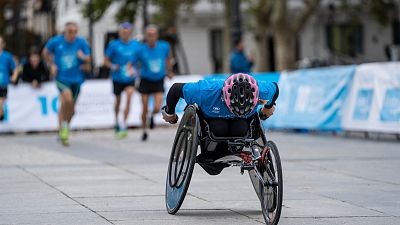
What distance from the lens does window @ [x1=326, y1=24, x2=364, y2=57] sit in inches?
2223

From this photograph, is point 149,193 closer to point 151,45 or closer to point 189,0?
point 151,45

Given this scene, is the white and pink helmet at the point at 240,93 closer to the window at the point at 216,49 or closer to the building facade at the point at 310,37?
the building facade at the point at 310,37

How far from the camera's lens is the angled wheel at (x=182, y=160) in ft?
27.6

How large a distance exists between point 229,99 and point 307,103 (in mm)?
11427

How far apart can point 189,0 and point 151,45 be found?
2035cm

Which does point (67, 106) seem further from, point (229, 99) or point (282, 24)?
point (282, 24)

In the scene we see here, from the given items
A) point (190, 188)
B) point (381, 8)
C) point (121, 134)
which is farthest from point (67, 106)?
point (381, 8)

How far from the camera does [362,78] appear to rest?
17.9m

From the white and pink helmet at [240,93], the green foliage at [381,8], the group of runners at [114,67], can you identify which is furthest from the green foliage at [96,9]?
the white and pink helmet at [240,93]

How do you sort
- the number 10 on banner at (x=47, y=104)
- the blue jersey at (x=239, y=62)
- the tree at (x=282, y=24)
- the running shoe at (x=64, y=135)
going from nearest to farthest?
the running shoe at (x=64, y=135) < the number 10 on banner at (x=47, y=104) < the blue jersey at (x=239, y=62) < the tree at (x=282, y=24)

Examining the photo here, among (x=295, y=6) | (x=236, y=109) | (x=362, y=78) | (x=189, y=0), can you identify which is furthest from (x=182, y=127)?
(x=295, y=6)

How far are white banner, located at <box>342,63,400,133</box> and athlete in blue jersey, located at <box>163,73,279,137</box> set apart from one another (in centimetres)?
844

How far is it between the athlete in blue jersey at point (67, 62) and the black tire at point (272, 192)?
9437 millimetres

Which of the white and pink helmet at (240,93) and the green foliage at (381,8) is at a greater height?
the white and pink helmet at (240,93)
